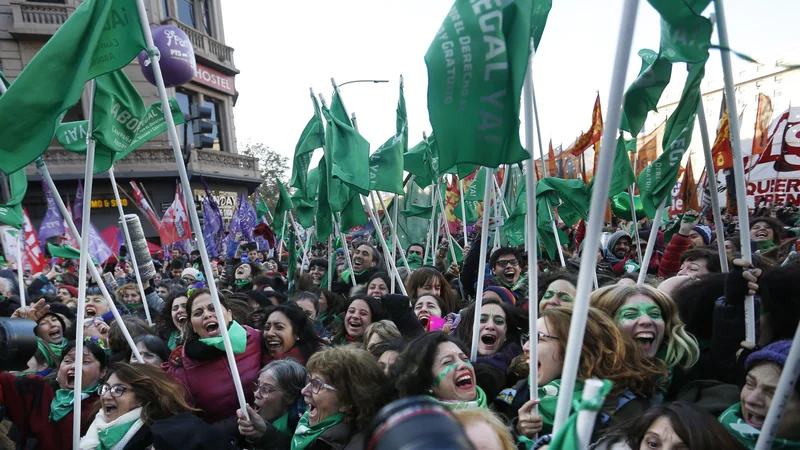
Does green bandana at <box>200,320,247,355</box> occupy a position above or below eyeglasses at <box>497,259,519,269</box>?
below

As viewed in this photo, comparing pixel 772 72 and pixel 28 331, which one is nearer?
pixel 28 331

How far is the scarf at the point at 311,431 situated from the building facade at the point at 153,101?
18.8 metres

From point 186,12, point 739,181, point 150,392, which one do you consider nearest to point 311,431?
point 150,392

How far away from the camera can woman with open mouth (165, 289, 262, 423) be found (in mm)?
3221

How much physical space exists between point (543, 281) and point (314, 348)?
1.91 meters

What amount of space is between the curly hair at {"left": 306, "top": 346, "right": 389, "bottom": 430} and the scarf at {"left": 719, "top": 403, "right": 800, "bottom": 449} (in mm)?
1453

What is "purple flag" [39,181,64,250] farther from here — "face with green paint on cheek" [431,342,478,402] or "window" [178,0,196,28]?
"window" [178,0,196,28]

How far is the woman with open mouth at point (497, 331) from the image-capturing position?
10.5ft

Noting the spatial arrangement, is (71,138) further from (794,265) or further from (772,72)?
(772,72)

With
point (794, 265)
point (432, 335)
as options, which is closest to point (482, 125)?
point (432, 335)

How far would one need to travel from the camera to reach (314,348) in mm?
3764

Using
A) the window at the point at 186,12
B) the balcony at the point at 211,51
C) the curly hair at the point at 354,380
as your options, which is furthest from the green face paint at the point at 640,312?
the window at the point at 186,12

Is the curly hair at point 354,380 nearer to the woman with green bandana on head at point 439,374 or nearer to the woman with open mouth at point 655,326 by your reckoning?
the woman with green bandana on head at point 439,374

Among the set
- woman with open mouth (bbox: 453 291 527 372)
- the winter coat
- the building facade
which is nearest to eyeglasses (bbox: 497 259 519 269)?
the winter coat
